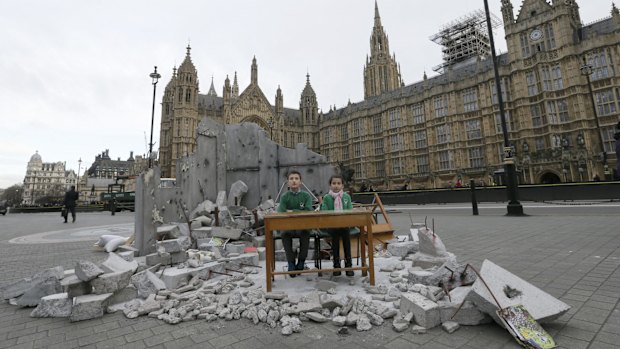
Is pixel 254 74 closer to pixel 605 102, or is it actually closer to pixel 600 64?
pixel 600 64

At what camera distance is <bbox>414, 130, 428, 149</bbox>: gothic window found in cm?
3995

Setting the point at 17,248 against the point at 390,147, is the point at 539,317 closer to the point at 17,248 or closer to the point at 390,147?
the point at 17,248

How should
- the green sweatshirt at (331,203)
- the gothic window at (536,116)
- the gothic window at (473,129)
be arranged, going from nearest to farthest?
the green sweatshirt at (331,203), the gothic window at (536,116), the gothic window at (473,129)

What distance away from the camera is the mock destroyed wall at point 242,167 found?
904cm

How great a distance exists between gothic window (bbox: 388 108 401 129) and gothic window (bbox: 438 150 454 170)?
808cm

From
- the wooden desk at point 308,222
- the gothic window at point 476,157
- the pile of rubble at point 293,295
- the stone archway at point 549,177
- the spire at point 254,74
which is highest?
the spire at point 254,74

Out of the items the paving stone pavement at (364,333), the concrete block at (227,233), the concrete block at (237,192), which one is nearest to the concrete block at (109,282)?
the paving stone pavement at (364,333)

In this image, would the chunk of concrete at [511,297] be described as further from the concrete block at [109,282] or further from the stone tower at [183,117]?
the stone tower at [183,117]

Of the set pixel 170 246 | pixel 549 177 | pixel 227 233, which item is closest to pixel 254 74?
pixel 549 177

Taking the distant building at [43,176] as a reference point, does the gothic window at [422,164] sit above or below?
below

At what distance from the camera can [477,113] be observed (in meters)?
34.9

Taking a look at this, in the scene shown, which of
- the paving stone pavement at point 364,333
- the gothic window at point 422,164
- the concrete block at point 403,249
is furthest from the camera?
the gothic window at point 422,164

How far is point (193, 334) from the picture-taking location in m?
2.43

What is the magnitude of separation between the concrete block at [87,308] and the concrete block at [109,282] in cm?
15
